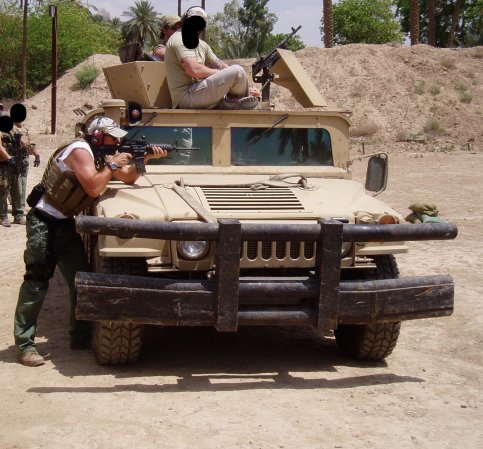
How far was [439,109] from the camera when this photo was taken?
30.5 meters

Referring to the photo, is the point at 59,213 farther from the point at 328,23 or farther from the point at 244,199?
the point at 328,23

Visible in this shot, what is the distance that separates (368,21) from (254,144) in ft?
155

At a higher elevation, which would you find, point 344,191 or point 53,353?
point 344,191

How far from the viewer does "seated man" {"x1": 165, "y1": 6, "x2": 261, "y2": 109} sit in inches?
257

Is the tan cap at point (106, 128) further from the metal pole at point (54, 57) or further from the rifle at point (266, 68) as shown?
the metal pole at point (54, 57)

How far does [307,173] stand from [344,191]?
2.01 ft

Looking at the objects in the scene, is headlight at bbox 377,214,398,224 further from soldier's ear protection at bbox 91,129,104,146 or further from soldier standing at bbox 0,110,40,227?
soldier standing at bbox 0,110,40,227

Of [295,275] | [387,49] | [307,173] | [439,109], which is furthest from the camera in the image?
[387,49]

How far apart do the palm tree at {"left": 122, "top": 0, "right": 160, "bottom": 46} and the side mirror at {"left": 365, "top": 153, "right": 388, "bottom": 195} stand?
177 feet

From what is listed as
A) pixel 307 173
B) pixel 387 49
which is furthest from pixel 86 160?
pixel 387 49

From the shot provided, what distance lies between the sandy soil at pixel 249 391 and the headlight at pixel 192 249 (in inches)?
30.4

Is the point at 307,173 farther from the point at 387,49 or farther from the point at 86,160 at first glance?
the point at 387,49

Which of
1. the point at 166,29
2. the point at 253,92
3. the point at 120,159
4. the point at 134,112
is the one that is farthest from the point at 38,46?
the point at 120,159

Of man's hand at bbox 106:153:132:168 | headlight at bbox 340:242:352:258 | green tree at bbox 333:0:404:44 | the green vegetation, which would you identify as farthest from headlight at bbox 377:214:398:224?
green tree at bbox 333:0:404:44
